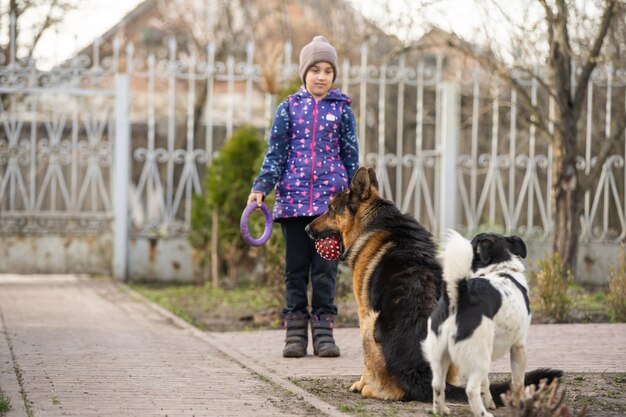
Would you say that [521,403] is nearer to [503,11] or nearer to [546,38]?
[503,11]

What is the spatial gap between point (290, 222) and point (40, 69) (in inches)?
282

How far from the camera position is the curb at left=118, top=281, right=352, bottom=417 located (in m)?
5.40

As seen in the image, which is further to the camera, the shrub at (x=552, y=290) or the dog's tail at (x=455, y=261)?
the shrub at (x=552, y=290)

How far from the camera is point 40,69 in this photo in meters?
13.3

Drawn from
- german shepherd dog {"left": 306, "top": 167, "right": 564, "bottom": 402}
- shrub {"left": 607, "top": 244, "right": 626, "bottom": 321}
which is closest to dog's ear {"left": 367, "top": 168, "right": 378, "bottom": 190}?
german shepherd dog {"left": 306, "top": 167, "right": 564, "bottom": 402}

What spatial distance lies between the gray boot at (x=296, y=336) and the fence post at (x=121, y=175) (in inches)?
249

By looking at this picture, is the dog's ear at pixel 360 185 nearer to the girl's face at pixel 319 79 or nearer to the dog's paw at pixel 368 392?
the dog's paw at pixel 368 392

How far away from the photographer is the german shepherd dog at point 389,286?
17.7 ft

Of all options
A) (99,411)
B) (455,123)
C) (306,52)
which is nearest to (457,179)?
(455,123)

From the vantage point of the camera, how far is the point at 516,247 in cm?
530

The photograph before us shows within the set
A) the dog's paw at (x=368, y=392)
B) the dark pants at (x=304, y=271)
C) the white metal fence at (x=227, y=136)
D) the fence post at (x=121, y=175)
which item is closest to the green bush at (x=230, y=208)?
the white metal fence at (x=227, y=136)

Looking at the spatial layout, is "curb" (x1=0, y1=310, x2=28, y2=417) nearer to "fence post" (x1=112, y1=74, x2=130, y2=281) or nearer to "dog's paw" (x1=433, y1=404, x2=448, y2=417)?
"dog's paw" (x1=433, y1=404, x2=448, y2=417)

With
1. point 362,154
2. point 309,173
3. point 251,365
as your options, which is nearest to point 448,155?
Answer: point 362,154

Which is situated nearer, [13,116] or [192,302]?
[192,302]
